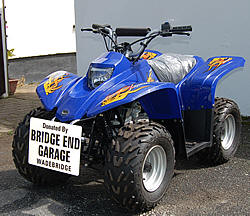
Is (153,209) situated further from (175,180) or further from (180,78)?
(180,78)

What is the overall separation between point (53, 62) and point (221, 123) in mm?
9421

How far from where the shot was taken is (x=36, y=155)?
12.4 feet

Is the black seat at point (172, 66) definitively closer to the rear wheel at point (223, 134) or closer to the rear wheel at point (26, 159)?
the rear wheel at point (223, 134)

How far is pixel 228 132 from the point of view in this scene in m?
5.27

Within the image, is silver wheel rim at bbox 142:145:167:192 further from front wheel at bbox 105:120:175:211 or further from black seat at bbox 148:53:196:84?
black seat at bbox 148:53:196:84

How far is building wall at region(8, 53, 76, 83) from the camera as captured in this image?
12.5m

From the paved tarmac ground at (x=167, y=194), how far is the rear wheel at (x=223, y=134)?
119 mm

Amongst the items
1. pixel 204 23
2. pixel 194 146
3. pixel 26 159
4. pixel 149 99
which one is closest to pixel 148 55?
pixel 149 99

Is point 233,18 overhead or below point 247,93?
overhead

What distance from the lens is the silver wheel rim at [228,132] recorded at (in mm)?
5180

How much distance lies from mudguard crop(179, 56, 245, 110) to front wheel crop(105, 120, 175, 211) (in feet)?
2.97

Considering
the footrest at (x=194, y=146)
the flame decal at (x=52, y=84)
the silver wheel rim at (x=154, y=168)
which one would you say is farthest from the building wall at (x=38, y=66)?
the silver wheel rim at (x=154, y=168)

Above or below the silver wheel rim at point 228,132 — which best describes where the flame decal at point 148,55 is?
above

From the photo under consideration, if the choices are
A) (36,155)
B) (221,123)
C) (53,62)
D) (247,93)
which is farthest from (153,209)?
(53,62)
